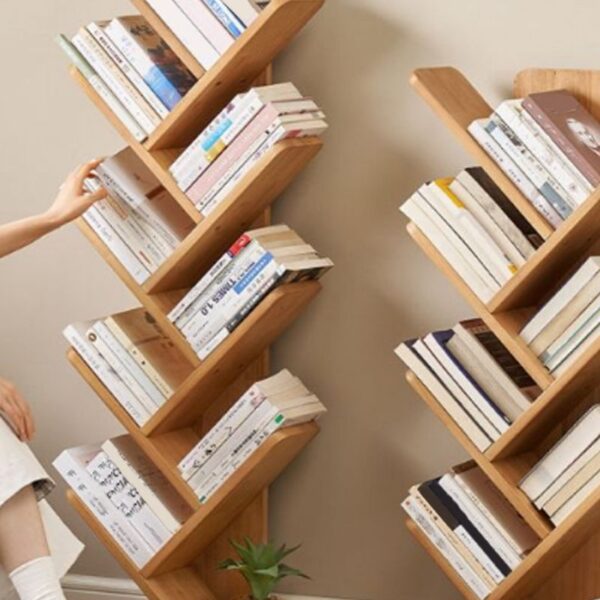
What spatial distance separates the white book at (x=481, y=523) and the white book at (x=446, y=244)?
37 cm

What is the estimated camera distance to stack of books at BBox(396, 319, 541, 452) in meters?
3.05

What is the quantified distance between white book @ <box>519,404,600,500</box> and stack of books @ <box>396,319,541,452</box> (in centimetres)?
10

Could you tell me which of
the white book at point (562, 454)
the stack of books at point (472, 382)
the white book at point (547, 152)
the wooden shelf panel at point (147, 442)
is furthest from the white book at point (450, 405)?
the wooden shelf panel at point (147, 442)

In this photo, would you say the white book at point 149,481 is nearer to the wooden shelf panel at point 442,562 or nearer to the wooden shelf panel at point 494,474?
the wooden shelf panel at point 442,562

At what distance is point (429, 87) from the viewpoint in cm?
300

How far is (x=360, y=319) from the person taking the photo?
3379 millimetres

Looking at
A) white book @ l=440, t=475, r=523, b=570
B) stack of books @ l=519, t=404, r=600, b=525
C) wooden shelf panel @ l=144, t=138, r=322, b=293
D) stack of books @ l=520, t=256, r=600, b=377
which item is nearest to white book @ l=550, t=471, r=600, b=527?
stack of books @ l=519, t=404, r=600, b=525

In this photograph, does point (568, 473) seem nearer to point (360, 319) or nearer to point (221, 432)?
point (360, 319)

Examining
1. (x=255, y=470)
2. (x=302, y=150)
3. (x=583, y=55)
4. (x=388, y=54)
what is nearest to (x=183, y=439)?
(x=255, y=470)

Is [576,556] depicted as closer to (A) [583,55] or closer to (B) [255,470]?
(B) [255,470]

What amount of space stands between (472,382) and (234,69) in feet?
2.51

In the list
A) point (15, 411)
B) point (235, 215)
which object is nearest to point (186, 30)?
point (235, 215)

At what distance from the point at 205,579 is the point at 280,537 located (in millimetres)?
195

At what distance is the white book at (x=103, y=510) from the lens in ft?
11.0
